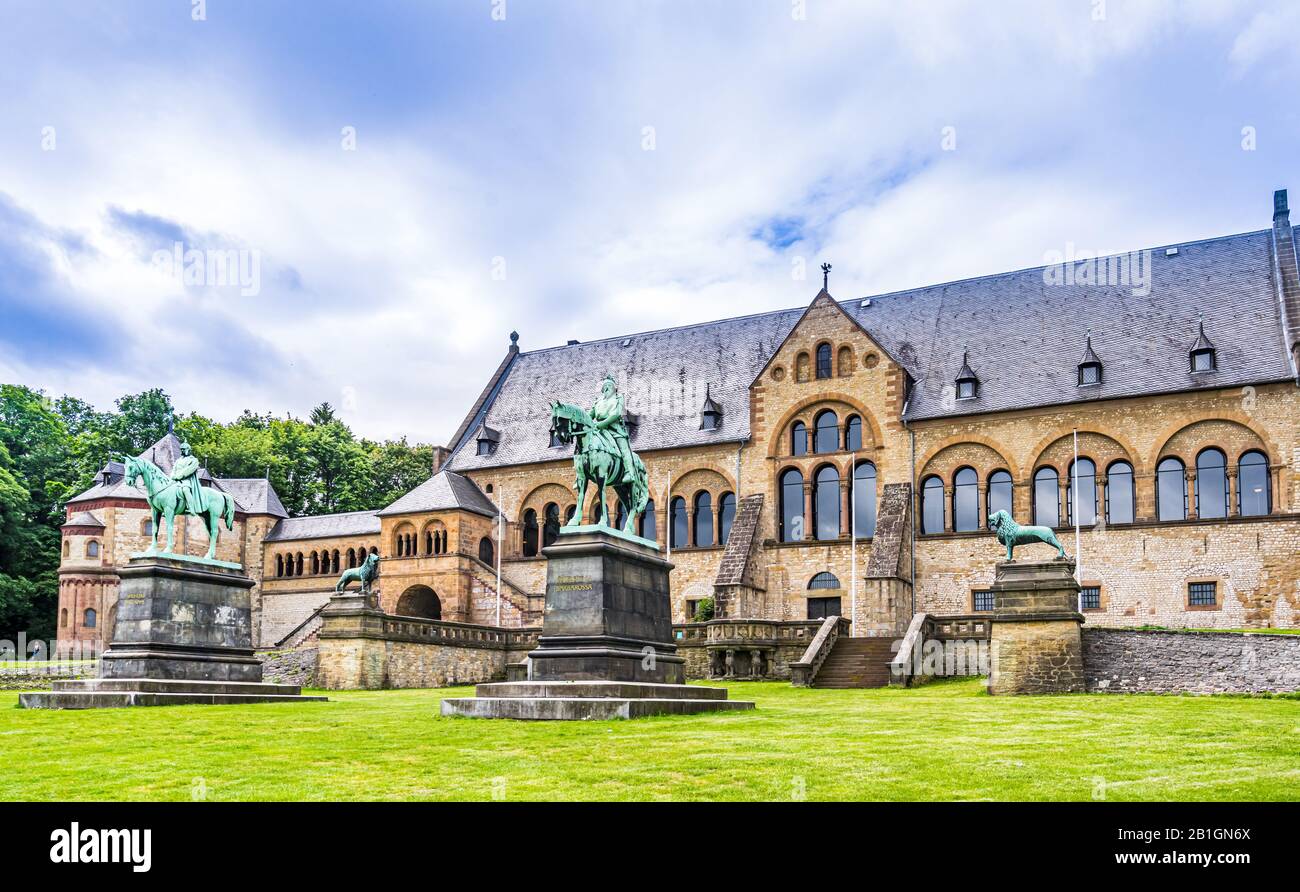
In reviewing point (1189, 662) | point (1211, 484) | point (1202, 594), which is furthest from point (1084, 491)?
point (1189, 662)

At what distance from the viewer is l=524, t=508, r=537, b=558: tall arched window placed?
5697cm

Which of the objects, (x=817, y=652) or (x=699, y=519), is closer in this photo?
(x=817, y=652)

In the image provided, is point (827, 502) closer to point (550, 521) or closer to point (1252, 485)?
point (550, 521)

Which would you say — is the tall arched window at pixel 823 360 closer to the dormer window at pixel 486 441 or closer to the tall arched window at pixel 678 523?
the tall arched window at pixel 678 523

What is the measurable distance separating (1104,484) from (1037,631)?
638 inches

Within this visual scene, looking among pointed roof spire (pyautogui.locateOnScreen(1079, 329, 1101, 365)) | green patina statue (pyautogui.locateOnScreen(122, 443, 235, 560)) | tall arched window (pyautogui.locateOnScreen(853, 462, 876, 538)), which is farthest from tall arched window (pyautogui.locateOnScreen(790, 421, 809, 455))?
green patina statue (pyautogui.locateOnScreen(122, 443, 235, 560))

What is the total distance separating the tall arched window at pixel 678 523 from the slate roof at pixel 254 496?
89.7 feet

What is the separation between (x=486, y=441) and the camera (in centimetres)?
5928

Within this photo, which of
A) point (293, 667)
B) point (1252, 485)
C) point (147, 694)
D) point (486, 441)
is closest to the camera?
point (147, 694)

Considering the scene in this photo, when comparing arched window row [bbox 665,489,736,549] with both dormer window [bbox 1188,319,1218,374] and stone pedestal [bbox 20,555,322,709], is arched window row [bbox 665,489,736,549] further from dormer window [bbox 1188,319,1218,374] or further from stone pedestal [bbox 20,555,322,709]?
stone pedestal [bbox 20,555,322,709]

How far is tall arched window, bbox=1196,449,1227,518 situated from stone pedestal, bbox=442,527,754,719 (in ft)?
88.2

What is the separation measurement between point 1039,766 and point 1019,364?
37548mm

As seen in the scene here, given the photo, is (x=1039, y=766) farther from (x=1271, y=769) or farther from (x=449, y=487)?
(x=449, y=487)

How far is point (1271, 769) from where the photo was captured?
12086 millimetres
